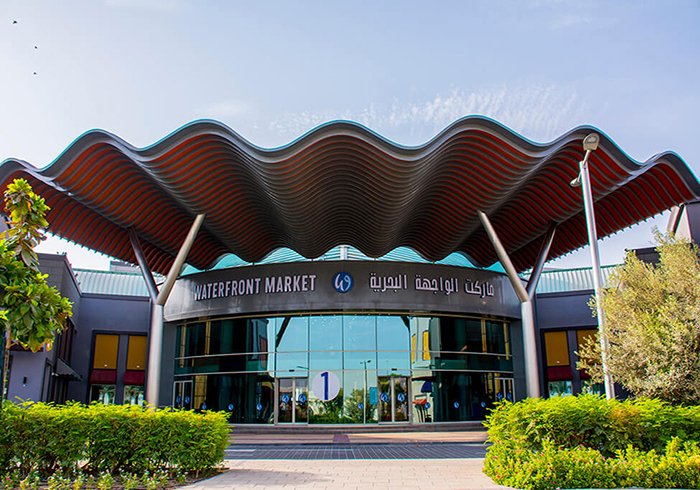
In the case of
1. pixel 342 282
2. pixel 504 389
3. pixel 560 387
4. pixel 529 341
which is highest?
pixel 342 282

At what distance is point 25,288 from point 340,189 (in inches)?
629

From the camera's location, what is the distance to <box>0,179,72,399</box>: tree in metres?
10.4

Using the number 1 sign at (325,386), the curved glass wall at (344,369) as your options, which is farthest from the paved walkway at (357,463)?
the curved glass wall at (344,369)

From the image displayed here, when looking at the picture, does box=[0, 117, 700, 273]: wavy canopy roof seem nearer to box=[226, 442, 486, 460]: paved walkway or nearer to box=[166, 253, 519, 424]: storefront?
box=[166, 253, 519, 424]: storefront

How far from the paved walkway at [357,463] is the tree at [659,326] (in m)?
4.17

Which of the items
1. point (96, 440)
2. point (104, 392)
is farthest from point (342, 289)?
point (96, 440)

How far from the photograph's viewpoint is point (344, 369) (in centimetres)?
2673

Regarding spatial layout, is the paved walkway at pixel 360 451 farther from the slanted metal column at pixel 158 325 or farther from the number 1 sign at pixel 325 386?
the slanted metal column at pixel 158 325

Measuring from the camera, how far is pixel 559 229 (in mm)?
30734

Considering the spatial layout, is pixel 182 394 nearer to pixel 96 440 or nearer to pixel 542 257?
pixel 542 257

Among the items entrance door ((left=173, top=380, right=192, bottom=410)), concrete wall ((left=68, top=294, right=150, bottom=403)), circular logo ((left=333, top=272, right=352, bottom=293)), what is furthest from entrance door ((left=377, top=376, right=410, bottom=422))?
concrete wall ((left=68, top=294, right=150, bottom=403))

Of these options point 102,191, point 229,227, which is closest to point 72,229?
point 102,191

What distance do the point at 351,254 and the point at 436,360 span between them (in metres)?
7.26

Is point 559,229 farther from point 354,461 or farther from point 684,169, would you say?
point 354,461
